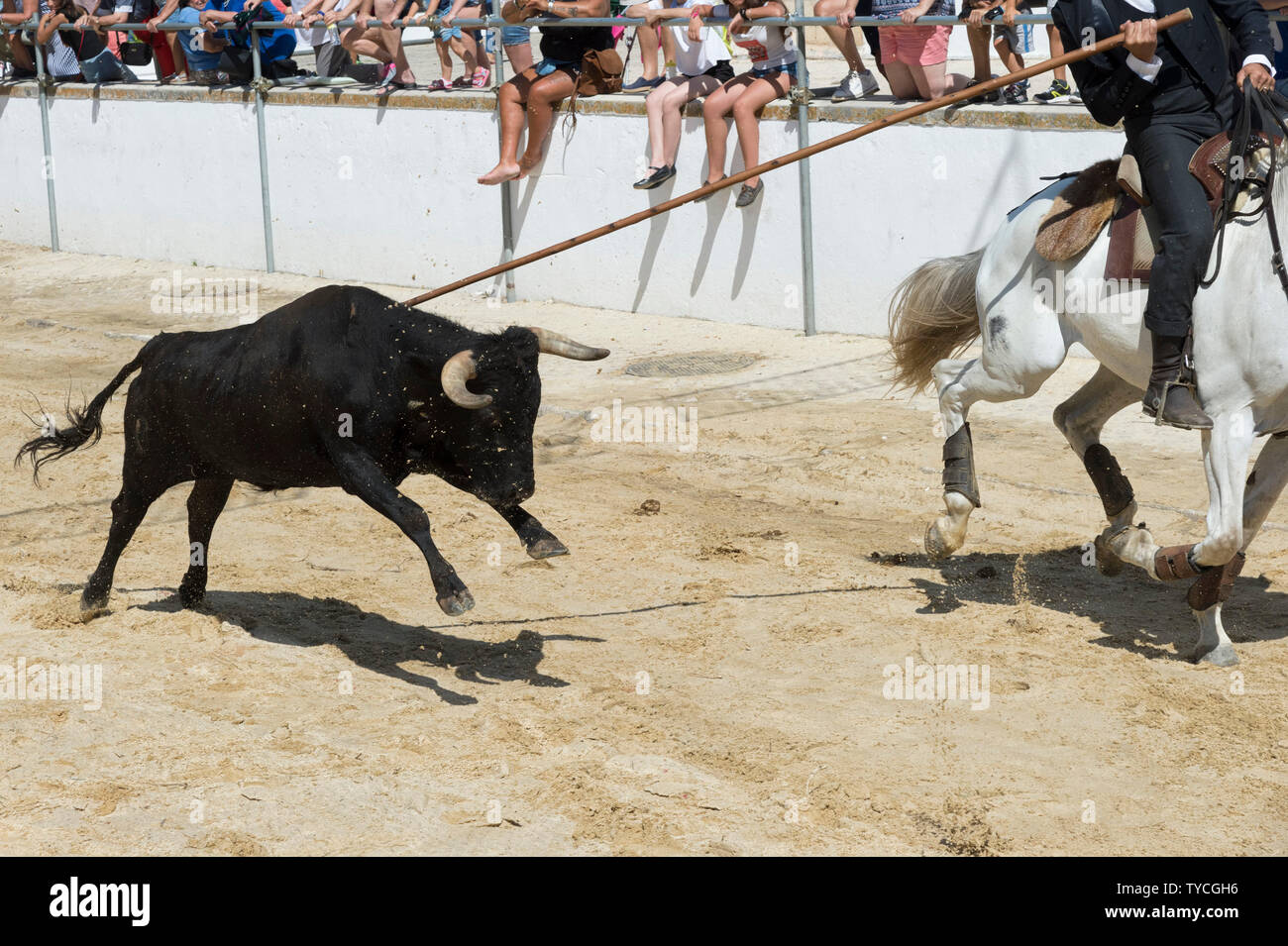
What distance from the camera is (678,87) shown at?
12.9 metres

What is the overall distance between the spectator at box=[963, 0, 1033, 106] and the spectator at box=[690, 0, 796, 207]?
1.41m

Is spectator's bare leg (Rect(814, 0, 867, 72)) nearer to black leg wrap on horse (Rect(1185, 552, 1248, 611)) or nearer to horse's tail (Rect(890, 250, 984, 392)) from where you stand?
horse's tail (Rect(890, 250, 984, 392))

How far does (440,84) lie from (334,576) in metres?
8.31

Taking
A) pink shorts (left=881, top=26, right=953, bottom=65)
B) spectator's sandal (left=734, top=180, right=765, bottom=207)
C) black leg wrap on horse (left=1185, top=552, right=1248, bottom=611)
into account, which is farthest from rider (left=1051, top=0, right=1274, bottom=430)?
spectator's sandal (left=734, top=180, right=765, bottom=207)

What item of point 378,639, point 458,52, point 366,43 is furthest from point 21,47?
point 378,639

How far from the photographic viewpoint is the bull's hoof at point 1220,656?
21.0 ft

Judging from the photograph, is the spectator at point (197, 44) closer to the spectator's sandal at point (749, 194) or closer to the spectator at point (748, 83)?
the spectator at point (748, 83)

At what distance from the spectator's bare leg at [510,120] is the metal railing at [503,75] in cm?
45

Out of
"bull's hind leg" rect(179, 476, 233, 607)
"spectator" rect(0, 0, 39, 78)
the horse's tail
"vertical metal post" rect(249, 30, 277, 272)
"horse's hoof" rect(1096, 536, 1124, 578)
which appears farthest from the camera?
"spectator" rect(0, 0, 39, 78)

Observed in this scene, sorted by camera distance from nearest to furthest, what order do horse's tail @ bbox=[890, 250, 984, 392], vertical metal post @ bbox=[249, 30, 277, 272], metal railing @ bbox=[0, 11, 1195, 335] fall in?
horse's tail @ bbox=[890, 250, 984, 392] → metal railing @ bbox=[0, 11, 1195, 335] → vertical metal post @ bbox=[249, 30, 277, 272]

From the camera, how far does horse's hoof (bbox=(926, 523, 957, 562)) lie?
280 inches

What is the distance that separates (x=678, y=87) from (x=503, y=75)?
2412 millimetres

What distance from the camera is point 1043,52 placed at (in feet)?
66.9

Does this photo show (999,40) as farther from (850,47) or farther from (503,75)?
(503,75)
